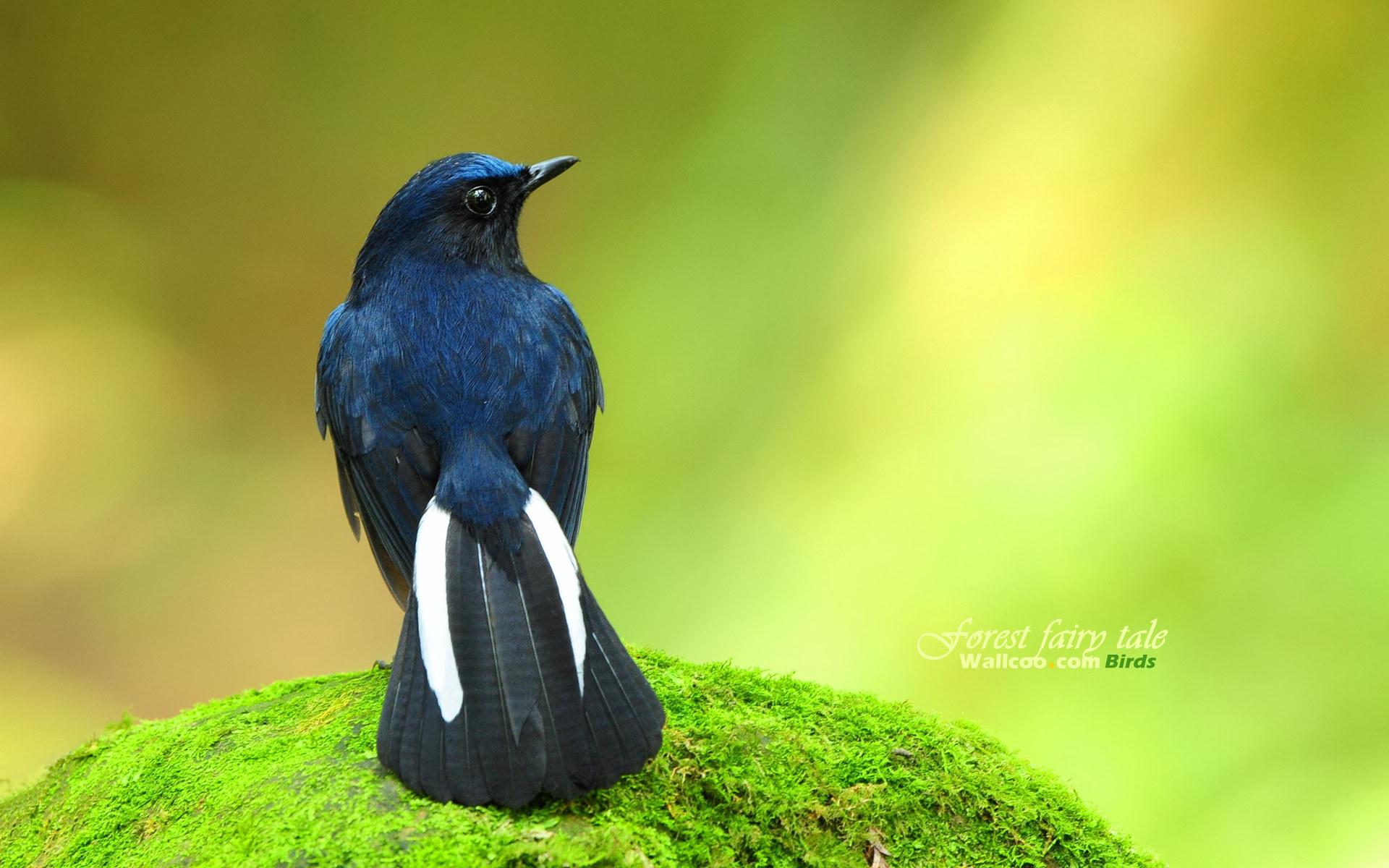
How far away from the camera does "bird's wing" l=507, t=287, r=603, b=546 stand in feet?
11.0

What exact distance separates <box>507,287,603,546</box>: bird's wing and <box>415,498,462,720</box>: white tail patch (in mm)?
390

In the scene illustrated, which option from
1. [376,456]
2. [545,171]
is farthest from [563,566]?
[545,171]

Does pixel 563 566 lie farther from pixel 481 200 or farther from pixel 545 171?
pixel 545 171

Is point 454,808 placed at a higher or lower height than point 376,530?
lower

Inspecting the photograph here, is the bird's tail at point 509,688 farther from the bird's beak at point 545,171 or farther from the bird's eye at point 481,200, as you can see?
the bird's beak at point 545,171

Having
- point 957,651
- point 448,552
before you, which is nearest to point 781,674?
point 448,552

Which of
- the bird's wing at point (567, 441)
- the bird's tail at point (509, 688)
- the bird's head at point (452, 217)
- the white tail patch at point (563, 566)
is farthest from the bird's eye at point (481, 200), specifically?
the bird's tail at point (509, 688)

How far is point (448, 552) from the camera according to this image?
9.29 feet

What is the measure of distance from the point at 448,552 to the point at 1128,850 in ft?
6.46

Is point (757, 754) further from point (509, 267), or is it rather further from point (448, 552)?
point (509, 267)

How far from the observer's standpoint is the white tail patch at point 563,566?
2641 millimetres

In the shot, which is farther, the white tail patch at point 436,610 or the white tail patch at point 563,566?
the white tail patch at point 563,566

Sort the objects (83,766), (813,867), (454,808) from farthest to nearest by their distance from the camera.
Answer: (83,766), (813,867), (454,808)

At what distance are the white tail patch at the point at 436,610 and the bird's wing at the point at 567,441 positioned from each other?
390 mm
